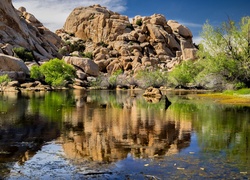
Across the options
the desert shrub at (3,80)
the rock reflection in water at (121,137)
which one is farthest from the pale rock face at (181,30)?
the rock reflection in water at (121,137)

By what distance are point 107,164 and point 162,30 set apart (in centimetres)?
14851

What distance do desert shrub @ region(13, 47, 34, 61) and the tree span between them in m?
66.5

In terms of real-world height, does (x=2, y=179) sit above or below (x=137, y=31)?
below

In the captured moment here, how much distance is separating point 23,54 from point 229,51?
232 ft

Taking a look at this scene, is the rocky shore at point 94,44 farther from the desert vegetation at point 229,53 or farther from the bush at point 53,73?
the desert vegetation at point 229,53

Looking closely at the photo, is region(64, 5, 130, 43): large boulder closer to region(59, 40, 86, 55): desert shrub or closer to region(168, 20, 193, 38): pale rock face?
region(59, 40, 86, 55): desert shrub

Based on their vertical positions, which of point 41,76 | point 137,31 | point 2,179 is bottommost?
point 2,179

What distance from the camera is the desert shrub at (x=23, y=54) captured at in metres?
105

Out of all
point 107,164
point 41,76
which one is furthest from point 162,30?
point 107,164

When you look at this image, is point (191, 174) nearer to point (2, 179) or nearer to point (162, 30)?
point (2, 179)

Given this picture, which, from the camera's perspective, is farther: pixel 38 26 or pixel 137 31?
pixel 137 31

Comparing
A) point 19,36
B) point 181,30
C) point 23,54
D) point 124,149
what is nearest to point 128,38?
point 181,30

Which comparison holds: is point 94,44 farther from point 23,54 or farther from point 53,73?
point 53,73

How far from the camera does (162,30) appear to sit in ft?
515
